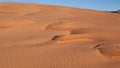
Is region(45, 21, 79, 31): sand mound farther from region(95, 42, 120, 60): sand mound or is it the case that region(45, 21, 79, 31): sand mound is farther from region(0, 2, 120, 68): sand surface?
region(95, 42, 120, 60): sand mound

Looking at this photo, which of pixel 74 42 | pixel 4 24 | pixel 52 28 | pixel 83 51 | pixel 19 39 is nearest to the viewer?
pixel 83 51

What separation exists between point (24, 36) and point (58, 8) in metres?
6.33

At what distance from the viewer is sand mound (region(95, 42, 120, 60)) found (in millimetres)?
4973

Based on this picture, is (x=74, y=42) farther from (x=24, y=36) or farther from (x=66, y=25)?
(x=66, y=25)

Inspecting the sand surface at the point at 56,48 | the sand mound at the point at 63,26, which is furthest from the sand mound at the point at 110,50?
the sand mound at the point at 63,26

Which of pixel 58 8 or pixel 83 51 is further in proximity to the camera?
pixel 58 8

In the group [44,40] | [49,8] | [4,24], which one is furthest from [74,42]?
[49,8]

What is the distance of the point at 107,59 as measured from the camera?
4812mm

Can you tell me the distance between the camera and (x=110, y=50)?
5.13 meters

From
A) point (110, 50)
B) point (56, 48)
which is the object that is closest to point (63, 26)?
point (56, 48)

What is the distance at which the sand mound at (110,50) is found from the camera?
4973 millimetres

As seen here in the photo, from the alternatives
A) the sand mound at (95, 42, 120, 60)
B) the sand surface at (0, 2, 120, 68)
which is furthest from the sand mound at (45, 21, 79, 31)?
the sand mound at (95, 42, 120, 60)

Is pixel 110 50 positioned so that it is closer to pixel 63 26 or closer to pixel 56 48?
pixel 56 48

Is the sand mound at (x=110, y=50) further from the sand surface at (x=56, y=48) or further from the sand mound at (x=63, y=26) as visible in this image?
the sand mound at (x=63, y=26)
